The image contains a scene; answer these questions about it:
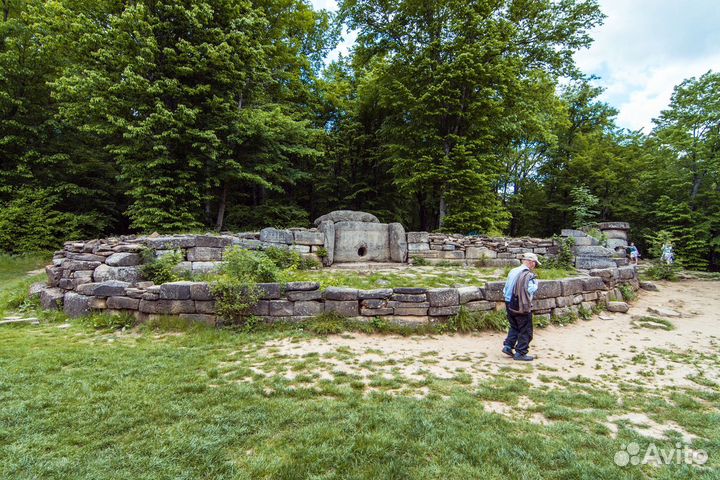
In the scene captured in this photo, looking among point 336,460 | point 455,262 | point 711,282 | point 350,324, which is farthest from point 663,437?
point 711,282

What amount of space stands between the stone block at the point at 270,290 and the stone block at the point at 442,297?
2706mm

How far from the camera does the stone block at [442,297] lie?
5.70 m

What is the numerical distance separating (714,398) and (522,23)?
17.3m

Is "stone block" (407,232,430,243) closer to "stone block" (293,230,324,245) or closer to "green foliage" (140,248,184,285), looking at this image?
"stone block" (293,230,324,245)

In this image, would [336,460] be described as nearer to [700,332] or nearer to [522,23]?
[700,332]

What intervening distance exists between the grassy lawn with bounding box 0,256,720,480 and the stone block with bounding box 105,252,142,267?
2452 mm

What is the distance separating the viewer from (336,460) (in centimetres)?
226

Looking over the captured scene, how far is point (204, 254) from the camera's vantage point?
7832 mm

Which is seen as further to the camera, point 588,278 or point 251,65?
point 251,65

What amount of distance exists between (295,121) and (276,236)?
8.06 meters

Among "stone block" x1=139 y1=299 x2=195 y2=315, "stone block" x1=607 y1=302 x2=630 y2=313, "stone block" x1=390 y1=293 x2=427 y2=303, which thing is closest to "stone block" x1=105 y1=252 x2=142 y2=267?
"stone block" x1=139 y1=299 x2=195 y2=315

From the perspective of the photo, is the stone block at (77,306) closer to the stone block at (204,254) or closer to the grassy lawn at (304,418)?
the grassy lawn at (304,418)

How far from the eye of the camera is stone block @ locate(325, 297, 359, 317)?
559 centimetres

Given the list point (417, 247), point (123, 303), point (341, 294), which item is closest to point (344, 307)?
point (341, 294)
